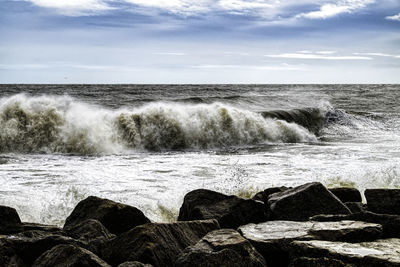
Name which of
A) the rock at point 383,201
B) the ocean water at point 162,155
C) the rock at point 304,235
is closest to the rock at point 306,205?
the rock at point 383,201

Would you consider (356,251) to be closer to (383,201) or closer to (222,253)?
(222,253)

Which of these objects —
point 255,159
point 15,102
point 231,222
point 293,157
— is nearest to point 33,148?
point 15,102

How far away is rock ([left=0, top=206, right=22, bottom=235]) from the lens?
13.4 ft

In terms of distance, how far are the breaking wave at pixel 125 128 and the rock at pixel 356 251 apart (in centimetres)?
875

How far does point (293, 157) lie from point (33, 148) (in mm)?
6940

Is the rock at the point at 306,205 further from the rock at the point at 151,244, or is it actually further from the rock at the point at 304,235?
the rock at the point at 151,244

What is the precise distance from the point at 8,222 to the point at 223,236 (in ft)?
7.39

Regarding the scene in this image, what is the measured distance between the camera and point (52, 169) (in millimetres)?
8102

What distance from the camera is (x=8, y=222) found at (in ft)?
13.6

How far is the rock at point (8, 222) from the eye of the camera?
4.08m

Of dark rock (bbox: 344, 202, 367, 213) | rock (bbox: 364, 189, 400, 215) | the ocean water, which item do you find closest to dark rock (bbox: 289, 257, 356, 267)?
rock (bbox: 364, 189, 400, 215)

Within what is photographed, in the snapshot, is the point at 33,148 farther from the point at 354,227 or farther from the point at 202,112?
the point at 354,227

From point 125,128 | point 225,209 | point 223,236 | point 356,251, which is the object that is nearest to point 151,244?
point 223,236

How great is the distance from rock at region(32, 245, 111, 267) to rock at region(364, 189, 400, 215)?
117 inches
